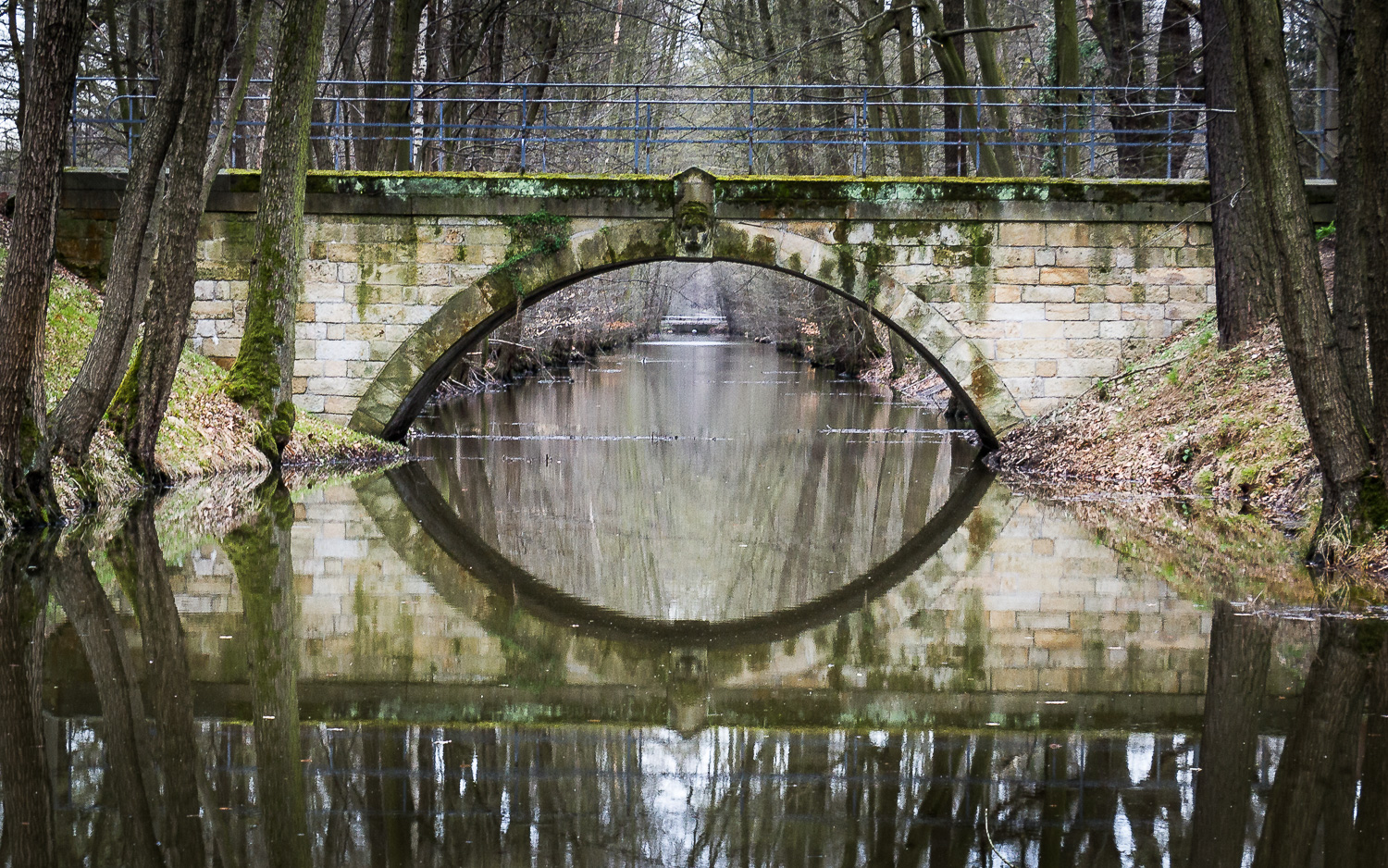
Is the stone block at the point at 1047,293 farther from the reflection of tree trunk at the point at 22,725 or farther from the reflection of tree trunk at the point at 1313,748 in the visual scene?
the reflection of tree trunk at the point at 22,725

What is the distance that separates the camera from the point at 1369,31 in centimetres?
714

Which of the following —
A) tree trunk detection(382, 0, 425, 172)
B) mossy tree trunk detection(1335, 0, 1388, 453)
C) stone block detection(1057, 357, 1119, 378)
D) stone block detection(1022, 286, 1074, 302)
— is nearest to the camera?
mossy tree trunk detection(1335, 0, 1388, 453)

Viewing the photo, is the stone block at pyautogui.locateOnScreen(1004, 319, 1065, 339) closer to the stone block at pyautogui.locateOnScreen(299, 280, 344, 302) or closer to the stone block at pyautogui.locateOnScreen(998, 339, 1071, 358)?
the stone block at pyautogui.locateOnScreen(998, 339, 1071, 358)

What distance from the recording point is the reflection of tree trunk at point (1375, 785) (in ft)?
11.7

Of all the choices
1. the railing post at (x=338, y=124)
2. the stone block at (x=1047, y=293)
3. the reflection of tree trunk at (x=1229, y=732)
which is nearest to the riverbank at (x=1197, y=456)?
the stone block at (x=1047, y=293)

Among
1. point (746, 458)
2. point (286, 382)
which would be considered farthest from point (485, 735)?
point (746, 458)

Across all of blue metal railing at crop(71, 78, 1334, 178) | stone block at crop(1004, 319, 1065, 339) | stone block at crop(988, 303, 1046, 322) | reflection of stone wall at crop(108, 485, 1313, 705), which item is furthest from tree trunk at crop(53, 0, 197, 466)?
stone block at crop(1004, 319, 1065, 339)

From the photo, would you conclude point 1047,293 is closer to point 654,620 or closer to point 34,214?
point 654,620

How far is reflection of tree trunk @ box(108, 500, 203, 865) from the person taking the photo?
3695 mm

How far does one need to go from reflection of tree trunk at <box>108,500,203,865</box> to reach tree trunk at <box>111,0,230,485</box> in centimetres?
241

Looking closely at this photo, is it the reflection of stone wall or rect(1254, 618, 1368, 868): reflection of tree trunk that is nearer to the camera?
rect(1254, 618, 1368, 868): reflection of tree trunk

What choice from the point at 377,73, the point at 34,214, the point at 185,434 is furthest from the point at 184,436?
the point at 377,73

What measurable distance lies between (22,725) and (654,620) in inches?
119

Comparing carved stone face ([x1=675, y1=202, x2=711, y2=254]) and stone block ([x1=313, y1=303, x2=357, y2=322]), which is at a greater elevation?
carved stone face ([x1=675, y1=202, x2=711, y2=254])
